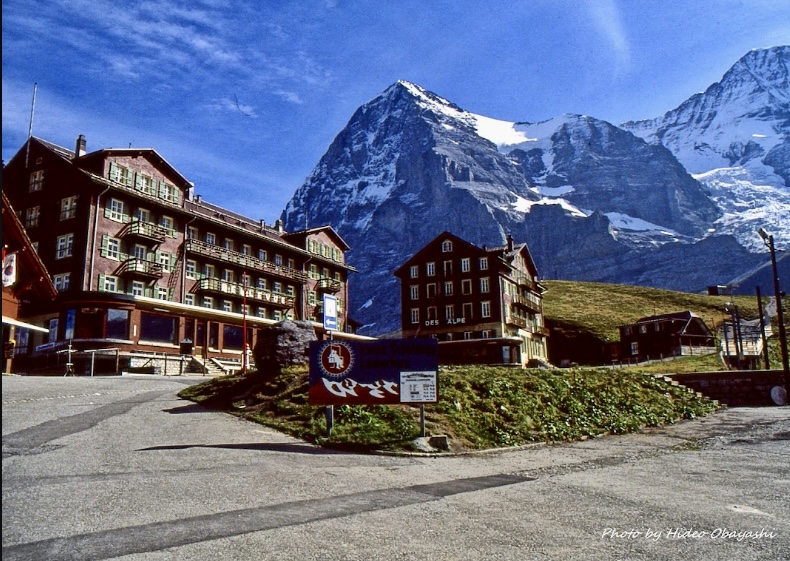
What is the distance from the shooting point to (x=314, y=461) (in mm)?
12438

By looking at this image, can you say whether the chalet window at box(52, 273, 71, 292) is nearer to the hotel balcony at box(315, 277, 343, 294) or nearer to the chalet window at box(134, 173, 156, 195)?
the chalet window at box(134, 173, 156, 195)

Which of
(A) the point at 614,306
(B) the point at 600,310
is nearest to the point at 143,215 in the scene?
(B) the point at 600,310

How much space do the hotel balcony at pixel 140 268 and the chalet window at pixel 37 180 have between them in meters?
10.1

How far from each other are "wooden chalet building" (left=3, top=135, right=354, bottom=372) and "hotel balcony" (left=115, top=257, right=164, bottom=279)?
8 centimetres

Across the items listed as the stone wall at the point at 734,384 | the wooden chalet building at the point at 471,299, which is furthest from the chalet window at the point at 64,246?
the stone wall at the point at 734,384

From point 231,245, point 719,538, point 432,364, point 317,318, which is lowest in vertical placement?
point 719,538

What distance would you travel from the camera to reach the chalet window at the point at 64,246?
149 feet

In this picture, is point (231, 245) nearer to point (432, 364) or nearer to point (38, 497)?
point (432, 364)

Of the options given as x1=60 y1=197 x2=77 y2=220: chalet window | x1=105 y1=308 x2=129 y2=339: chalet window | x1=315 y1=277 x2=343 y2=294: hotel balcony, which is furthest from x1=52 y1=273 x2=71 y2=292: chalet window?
x1=315 y1=277 x2=343 y2=294: hotel balcony

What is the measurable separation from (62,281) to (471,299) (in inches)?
1763

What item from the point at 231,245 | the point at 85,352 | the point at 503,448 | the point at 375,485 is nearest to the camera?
the point at 375,485

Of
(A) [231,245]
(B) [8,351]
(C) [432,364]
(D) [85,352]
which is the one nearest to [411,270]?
(A) [231,245]

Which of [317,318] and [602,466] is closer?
[602,466]

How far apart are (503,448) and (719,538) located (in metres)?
8.33
